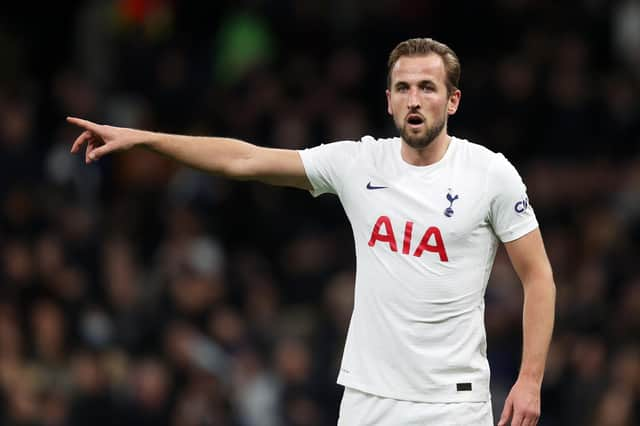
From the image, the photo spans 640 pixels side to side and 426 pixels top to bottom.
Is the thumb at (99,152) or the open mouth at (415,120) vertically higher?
the open mouth at (415,120)

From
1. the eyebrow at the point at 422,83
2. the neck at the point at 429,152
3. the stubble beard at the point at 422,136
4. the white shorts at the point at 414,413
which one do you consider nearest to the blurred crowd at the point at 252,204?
the white shorts at the point at 414,413

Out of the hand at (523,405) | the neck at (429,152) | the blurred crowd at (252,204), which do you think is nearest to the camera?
the hand at (523,405)

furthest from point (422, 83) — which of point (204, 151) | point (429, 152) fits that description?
point (204, 151)

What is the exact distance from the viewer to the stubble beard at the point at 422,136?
220 inches

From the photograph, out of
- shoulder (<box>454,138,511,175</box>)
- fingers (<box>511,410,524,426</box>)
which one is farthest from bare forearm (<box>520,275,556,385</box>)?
shoulder (<box>454,138,511,175</box>)

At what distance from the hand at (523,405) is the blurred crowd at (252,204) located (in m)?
4.70

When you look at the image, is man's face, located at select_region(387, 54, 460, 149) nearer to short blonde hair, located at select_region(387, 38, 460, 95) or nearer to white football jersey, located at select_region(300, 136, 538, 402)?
short blonde hair, located at select_region(387, 38, 460, 95)

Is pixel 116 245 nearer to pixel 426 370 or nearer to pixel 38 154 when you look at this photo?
pixel 38 154

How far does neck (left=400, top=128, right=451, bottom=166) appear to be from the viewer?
5.70m

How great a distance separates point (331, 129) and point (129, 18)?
2.68m

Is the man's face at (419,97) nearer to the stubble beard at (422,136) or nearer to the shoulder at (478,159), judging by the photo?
the stubble beard at (422,136)

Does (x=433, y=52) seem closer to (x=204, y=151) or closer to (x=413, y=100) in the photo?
(x=413, y=100)

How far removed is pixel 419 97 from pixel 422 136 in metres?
0.15

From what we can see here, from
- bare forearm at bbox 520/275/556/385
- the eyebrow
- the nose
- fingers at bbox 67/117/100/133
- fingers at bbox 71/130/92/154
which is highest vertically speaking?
the eyebrow
